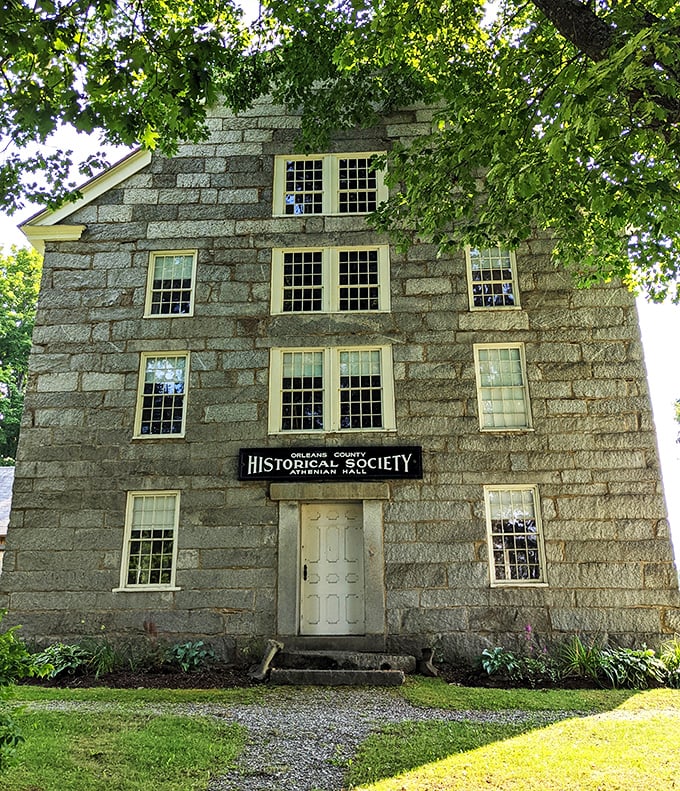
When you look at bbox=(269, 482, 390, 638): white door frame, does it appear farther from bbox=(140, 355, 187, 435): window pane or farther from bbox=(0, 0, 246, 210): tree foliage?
bbox=(0, 0, 246, 210): tree foliage

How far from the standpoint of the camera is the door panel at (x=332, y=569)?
35.1 ft

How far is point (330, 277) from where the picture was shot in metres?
12.1

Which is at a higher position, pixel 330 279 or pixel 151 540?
pixel 330 279

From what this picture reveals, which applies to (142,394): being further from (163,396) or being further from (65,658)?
(65,658)

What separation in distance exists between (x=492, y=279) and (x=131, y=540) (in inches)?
306

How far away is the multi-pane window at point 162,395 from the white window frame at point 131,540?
40.2 inches

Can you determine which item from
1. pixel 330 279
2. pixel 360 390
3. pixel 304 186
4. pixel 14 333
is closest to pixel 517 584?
pixel 360 390

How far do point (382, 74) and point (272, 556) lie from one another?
361 inches

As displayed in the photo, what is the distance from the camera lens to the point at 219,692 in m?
8.61

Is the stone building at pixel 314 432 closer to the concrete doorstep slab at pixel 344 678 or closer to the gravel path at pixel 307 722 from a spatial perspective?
the concrete doorstep slab at pixel 344 678

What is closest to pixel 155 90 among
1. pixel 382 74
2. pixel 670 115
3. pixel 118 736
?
pixel 670 115

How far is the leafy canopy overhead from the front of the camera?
541 centimetres

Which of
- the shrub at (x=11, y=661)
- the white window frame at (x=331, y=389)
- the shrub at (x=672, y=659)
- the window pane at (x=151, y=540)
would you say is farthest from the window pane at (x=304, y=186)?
the shrub at (x=11, y=661)

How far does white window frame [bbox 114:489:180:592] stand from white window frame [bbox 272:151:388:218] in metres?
5.56
